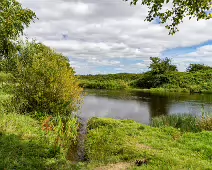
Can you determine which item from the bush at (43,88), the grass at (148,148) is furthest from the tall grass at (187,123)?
the bush at (43,88)

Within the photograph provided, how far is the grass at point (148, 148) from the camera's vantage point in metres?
7.70

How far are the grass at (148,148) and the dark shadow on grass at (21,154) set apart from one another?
5.11 ft

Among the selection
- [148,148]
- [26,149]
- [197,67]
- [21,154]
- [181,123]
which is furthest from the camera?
[197,67]

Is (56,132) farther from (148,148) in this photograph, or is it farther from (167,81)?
(167,81)

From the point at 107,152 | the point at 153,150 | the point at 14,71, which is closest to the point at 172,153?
the point at 153,150

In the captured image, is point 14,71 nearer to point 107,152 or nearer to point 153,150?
point 107,152

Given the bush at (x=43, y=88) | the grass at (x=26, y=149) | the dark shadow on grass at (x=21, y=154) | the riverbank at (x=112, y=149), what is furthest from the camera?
the bush at (x=43, y=88)

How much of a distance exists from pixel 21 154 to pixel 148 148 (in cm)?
488

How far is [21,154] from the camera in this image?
7828mm

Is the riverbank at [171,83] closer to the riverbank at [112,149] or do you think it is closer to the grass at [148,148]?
the grass at [148,148]

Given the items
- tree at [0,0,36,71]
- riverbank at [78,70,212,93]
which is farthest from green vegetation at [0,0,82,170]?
riverbank at [78,70,212,93]

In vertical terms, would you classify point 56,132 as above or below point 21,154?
above

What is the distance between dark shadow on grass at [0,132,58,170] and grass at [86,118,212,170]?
1.56 metres

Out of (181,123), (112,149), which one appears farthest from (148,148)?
(181,123)
